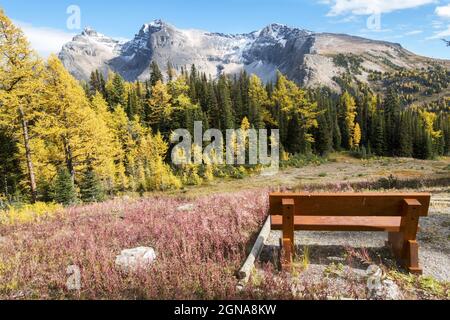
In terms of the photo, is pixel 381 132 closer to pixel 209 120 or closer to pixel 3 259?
pixel 209 120

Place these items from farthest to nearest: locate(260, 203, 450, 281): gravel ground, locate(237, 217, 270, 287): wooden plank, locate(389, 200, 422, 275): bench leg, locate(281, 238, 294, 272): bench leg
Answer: locate(260, 203, 450, 281): gravel ground
locate(281, 238, 294, 272): bench leg
locate(389, 200, 422, 275): bench leg
locate(237, 217, 270, 287): wooden plank

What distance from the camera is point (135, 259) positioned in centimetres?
578

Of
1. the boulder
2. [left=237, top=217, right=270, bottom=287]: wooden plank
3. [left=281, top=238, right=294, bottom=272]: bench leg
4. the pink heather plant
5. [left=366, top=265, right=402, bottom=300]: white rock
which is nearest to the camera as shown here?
[left=366, top=265, right=402, bottom=300]: white rock

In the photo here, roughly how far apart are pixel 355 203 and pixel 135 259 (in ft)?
13.6

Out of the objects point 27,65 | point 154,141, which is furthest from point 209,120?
point 27,65

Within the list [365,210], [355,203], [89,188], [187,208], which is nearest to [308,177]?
[89,188]

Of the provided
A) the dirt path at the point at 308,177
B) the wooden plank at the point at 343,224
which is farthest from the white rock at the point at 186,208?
the dirt path at the point at 308,177

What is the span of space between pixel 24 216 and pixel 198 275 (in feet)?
28.3

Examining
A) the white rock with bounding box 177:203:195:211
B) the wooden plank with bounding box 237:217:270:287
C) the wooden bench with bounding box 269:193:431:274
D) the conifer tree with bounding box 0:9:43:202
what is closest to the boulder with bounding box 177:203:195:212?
the white rock with bounding box 177:203:195:211

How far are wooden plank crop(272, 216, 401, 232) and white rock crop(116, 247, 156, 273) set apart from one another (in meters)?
2.46

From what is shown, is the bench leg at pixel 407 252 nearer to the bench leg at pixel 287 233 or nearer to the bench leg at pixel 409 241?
the bench leg at pixel 409 241

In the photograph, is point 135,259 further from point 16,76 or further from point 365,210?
point 16,76

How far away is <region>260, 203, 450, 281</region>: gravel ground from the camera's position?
571 centimetres

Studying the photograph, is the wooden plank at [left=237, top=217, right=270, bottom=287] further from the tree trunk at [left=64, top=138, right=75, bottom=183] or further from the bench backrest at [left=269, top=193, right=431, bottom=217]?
the tree trunk at [left=64, top=138, right=75, bottom=183]
